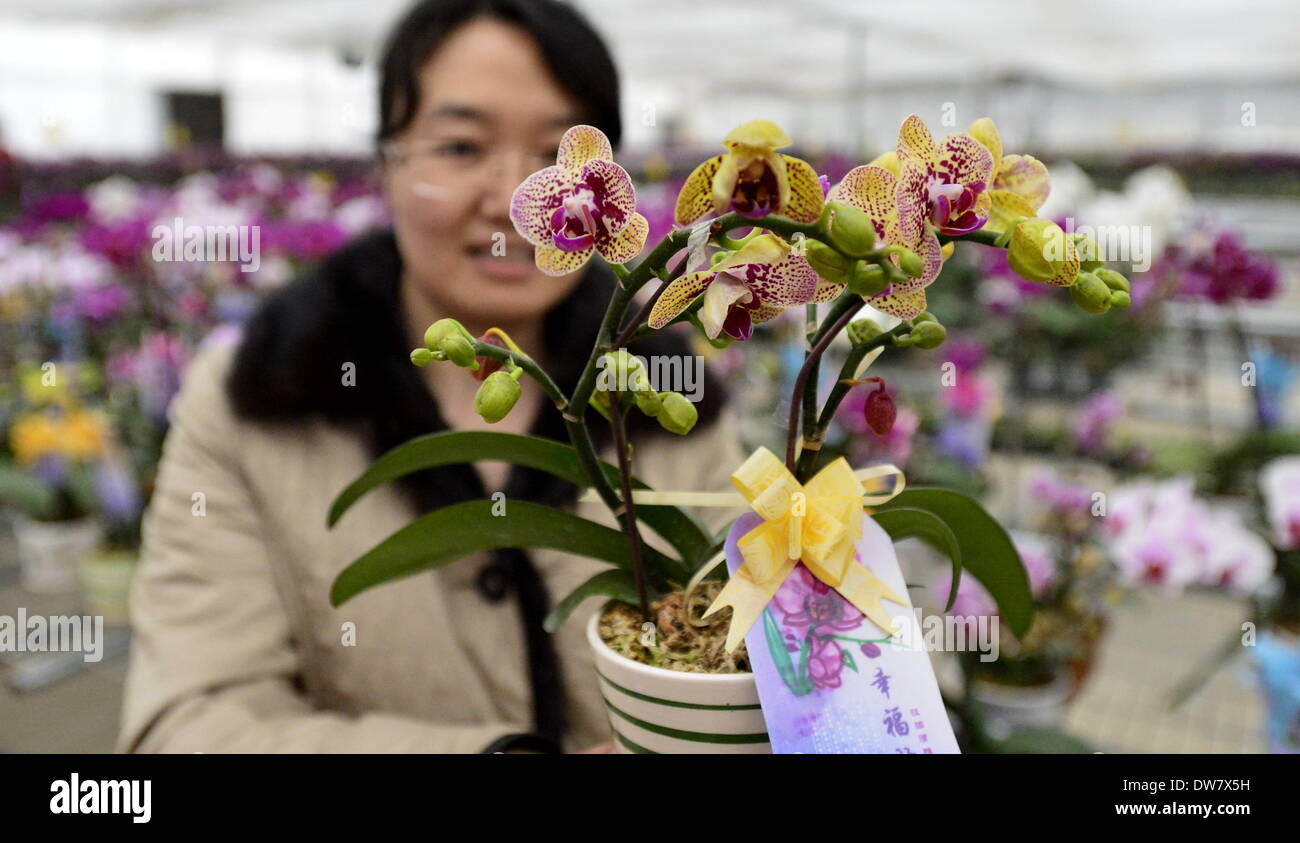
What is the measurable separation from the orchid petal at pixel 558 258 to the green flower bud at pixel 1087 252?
0.16m

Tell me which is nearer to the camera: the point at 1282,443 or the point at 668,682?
the point at 668,682

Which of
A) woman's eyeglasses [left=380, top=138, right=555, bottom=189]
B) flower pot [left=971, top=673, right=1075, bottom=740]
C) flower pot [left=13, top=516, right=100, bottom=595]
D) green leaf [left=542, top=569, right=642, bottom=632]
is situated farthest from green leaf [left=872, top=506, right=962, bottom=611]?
flower pot [left=13, top=516, right=100, bottom=595]

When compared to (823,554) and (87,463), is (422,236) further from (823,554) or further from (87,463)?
(87,463)

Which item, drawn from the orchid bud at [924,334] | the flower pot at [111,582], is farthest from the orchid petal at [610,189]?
the flower pot at [111,582]

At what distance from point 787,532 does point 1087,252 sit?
0.44 feet

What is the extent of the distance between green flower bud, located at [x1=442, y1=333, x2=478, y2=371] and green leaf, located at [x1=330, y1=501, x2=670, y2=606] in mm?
102

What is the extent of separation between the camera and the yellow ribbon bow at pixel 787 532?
1.07 ft

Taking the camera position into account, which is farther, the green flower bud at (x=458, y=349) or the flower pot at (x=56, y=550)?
the flower pot at (x=56, y=550)

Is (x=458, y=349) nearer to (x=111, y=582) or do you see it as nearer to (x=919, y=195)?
(x=919, y=195)

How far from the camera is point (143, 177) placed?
5656 millimetres

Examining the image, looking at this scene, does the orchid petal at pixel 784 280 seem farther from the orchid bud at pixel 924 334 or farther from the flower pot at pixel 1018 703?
the flower pot at pixel 1018 703

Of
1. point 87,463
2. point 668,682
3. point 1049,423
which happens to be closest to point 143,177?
point 87,463

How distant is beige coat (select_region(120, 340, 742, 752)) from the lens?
2.37ft
